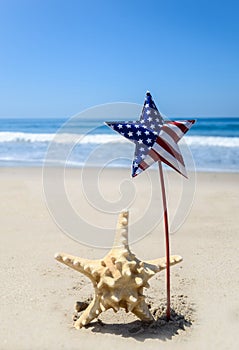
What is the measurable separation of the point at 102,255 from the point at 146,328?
1.56 metres

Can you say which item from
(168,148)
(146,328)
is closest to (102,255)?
(146,328)

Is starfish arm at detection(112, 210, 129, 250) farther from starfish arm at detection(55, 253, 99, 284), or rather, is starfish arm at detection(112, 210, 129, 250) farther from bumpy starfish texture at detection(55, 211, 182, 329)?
starfish arm at detection(55, 253, 99, 284)

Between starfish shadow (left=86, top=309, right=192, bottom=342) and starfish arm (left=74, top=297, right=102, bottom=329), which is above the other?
starfish arm (left=74, top=297, right=102, bottom=329)

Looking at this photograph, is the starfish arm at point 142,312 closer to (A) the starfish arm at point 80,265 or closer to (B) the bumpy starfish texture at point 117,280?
(B) the bumpy starfish texture at point 117,280

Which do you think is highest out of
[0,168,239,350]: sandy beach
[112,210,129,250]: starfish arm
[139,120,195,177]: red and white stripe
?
[139,120,195,177]: red and white stripe

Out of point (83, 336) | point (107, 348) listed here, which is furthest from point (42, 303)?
point (107, 348)

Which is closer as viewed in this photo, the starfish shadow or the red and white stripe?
the red and white stripe

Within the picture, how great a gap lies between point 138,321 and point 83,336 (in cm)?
44

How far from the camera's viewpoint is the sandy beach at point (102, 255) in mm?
2840

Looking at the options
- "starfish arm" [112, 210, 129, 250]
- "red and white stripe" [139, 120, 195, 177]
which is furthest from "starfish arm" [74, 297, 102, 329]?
"red and white stripe" [139, 120, 195, 177]

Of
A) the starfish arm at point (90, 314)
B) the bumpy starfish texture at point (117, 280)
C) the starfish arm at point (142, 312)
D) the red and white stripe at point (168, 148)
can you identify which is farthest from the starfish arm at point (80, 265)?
the red and white stripe at point (168, 148)

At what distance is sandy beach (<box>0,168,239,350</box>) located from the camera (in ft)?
9.32

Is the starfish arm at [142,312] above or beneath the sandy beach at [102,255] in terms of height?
above

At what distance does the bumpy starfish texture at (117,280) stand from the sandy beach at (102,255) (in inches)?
6.9
